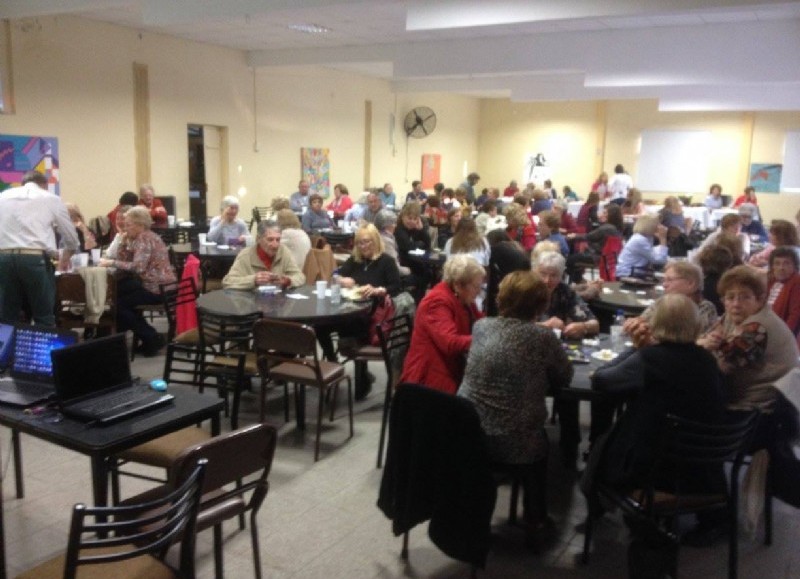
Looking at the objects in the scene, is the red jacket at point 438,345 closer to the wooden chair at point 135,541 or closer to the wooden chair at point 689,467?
the wooden chair at point 689,467

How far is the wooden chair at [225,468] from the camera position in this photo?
6.67 feet

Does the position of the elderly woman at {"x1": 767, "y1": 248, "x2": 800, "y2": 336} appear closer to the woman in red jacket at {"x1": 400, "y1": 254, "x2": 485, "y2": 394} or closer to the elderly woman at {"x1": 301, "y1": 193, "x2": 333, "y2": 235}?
the woman in red jacket at {"x1": 400, "y1": 254, "x2": 485, "y2": 394}

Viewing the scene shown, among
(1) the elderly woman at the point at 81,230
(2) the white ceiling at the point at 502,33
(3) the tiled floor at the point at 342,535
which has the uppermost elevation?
(2) the white ceiling at the point at 502,33

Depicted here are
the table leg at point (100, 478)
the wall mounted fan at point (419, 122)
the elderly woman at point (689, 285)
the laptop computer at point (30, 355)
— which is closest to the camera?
the table leg at point (100, 478)

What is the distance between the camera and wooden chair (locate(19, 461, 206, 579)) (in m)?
1.76

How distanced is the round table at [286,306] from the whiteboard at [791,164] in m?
14.1

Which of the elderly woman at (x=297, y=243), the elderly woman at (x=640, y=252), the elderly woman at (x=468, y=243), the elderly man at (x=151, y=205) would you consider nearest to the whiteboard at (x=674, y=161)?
the elderly woman at (x=640, y=252)

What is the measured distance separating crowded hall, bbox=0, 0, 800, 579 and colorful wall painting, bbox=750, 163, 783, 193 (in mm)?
6337

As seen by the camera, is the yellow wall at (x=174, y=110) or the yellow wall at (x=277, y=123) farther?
the yellow wall at (x=277, y=123)

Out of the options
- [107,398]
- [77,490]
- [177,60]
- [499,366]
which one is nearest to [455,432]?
[499,366]

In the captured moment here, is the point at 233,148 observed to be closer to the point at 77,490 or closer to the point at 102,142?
the point at 102,142

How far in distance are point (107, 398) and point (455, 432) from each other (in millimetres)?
1253

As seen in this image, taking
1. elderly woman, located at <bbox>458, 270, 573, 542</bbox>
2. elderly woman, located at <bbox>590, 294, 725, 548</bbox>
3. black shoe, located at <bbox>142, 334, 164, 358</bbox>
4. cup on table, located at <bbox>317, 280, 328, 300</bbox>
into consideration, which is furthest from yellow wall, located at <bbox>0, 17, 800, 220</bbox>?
elderly woman, located at <bbox>590, 294, 725, 548</bbox>

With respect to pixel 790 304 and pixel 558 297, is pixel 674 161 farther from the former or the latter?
pixel 558 297
